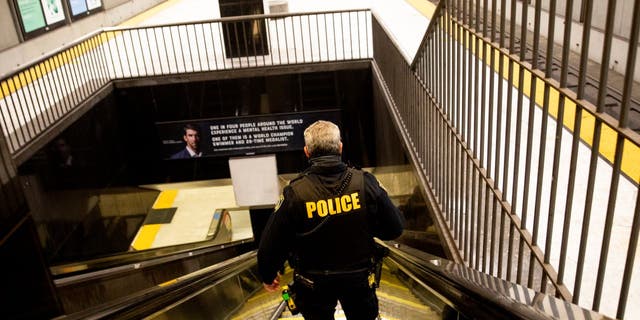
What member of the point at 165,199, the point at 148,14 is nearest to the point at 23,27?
the point at 165,199

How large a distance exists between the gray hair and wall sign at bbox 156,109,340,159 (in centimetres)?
665

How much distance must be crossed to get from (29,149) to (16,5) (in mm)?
4869

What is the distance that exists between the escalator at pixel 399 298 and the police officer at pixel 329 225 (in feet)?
1.04

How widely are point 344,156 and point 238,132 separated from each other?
6.27 feet

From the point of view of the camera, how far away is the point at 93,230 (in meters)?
8.30

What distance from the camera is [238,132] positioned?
9.35 meters

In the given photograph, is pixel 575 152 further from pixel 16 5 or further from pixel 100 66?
pixel 16 5

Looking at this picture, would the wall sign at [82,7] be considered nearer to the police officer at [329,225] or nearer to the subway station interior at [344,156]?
the subway station interior at [344,156]

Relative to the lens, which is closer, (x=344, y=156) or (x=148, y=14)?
(x=344, y=156)

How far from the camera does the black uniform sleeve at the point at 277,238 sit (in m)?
2.55

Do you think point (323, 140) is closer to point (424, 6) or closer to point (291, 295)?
point (291, 295)

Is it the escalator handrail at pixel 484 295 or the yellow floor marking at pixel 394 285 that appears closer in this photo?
the escalator handrail at pixel 484 295

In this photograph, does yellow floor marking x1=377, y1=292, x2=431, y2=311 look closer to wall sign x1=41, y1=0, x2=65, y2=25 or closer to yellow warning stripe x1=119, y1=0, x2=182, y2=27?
wall sign x1=41, y1=0, x2=65, y2=25

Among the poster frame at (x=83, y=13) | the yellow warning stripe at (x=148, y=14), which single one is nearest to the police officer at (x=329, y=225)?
the poster frame at (x=83, y=13)
